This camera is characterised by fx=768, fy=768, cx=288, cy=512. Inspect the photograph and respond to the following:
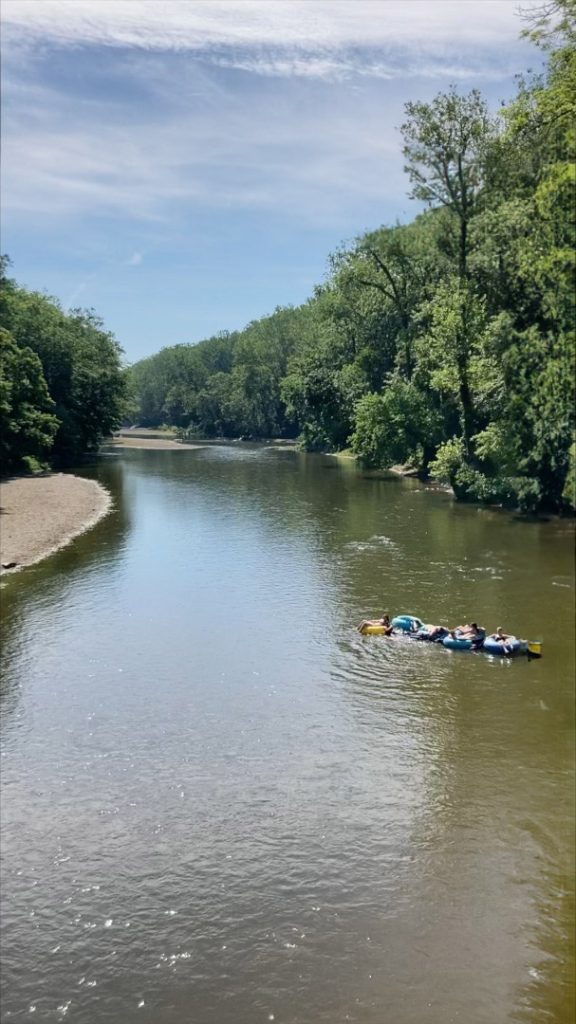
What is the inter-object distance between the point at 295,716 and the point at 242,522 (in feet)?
89.7

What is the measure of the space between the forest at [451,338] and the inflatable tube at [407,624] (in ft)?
23.5

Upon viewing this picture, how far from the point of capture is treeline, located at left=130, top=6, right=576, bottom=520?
15.9 metres

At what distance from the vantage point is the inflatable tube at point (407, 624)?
25.4 metres

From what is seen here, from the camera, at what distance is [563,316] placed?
569 inches

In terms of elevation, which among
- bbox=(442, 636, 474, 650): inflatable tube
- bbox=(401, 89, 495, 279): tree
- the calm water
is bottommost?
the calm water

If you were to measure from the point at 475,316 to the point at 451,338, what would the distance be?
7.55 ft

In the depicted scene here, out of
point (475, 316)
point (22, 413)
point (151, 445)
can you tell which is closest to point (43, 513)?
point (22, 413)

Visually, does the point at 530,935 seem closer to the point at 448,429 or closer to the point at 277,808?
the point at 277,808

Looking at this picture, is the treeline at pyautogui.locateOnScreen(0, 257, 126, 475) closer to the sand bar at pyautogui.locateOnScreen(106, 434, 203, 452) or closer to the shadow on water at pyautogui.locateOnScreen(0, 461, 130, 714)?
the sand bar at pyautogui.locateOnScreen(106, 434, 203, 452)

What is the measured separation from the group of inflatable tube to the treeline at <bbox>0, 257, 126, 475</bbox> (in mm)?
45582

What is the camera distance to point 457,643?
24.4 metres

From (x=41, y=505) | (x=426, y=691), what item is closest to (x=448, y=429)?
(x=41, y=505)

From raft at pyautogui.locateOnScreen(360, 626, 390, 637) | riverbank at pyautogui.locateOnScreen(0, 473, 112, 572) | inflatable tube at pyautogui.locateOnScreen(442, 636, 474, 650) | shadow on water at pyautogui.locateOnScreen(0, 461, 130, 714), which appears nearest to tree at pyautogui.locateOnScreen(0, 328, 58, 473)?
riverbank at pyautogui.locateOnScreen(0, 473, 112, 572)

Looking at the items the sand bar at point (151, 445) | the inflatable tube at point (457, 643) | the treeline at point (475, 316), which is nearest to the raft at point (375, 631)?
the inflatable tube at point (457, 643)
